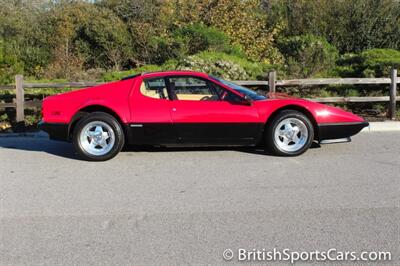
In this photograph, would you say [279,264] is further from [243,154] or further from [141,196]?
[243,154]

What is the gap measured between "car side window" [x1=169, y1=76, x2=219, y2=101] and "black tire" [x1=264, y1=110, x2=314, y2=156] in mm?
941

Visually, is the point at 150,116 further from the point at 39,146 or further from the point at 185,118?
the point at 39,146

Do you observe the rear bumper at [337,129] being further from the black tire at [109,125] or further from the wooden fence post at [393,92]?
the wooden fence post at [393,92]

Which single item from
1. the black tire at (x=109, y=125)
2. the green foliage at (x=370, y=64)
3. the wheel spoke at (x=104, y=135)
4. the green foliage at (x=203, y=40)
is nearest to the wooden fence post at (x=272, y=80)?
the green foliage at (x=370, y=64)

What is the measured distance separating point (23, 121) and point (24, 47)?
25.8ft

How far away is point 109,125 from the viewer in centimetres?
728

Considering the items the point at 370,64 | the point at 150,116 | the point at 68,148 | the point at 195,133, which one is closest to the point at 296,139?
the point at 195,133

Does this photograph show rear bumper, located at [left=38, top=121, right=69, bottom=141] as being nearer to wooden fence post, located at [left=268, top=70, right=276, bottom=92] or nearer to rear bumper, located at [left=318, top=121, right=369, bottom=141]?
rear bumper, located at [left=318, top=121, right=369, bottom=141]

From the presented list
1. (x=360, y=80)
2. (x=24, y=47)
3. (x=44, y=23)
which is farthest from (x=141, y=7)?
(x=360, y=80)

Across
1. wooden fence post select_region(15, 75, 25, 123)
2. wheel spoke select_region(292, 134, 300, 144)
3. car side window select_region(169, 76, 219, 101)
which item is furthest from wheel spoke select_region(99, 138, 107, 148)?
wooden fence post select_region(15, 75, 25, 123)

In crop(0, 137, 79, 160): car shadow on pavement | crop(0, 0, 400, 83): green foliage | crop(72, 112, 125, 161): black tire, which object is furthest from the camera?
crop(0, 0, 400, 83): green foliage

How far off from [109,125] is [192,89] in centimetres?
132

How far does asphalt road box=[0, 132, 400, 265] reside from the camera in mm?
4090

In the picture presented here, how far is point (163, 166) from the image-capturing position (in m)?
6.95
